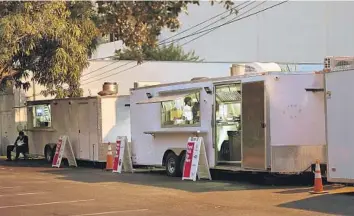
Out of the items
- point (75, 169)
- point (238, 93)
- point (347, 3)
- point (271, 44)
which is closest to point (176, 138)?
point (238, 93)

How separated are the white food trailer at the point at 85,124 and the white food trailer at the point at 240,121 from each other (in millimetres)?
2985

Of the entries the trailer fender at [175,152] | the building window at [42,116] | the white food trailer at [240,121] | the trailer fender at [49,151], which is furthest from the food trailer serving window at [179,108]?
the building window at [42,116]

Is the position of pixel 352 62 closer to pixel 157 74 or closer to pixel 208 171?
pixel 208 171

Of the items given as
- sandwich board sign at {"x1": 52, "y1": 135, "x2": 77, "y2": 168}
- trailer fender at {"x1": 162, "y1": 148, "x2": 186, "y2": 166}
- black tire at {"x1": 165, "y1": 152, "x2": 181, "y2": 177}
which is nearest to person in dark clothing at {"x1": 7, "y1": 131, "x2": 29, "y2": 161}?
sandwich board sign at {"x1": 52, "y1": 135, "x2": 77, "y2": 168}

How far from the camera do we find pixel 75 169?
21172mm

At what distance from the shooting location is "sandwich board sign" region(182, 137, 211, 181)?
52.0 feet

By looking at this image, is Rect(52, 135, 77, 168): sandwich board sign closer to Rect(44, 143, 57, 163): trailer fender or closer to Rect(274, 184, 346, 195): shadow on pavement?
Rect(44, 143, 57, 163): trailer fender

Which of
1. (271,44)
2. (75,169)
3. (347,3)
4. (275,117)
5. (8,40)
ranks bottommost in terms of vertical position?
(75,169)

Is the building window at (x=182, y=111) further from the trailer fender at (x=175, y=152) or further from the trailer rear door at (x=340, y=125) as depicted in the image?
the trailer rear door at (x=340, y=125)

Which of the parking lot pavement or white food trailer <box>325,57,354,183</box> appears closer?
the parking lot pavement

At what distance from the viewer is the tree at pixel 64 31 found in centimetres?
934

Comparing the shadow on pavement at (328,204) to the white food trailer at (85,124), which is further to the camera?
the white food trailer at (85,124)

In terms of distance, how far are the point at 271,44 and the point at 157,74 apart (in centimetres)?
1695

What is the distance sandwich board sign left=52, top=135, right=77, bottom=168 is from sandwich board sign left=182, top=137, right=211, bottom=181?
7.69m
